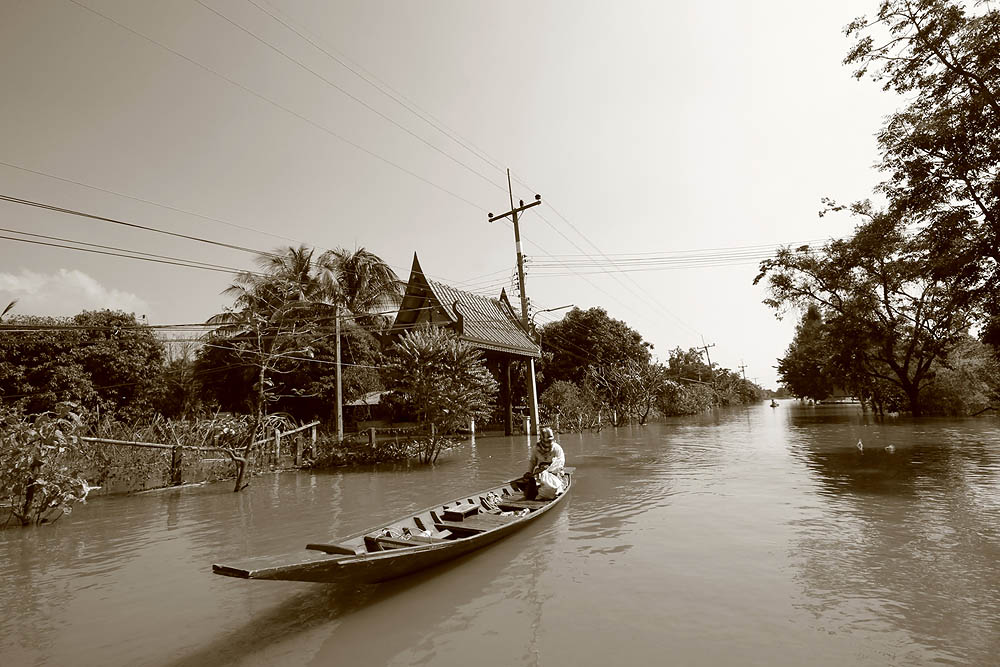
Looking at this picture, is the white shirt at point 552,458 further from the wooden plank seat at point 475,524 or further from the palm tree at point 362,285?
the palm tree at point 362,285

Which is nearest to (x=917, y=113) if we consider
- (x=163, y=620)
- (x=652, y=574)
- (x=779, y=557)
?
(x=779, y=557)

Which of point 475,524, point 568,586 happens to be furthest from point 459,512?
point 568,586

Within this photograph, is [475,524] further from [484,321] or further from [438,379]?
[484,321]

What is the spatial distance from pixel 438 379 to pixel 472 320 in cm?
891

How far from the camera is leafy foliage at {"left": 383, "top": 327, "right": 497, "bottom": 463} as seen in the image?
1723 centimetres

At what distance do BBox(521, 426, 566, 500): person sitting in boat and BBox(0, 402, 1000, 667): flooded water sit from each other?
731 millimetres

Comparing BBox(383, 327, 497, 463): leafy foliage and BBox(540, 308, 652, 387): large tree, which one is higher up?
BBox(540, 308, 652, 387): large tree

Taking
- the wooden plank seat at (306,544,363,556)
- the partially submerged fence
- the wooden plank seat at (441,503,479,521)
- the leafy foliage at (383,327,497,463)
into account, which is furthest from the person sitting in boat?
the partially submerged fence

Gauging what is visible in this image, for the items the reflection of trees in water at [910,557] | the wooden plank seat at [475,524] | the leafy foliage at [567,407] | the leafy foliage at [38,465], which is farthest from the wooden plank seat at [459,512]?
the leafy foliage at [567,407]

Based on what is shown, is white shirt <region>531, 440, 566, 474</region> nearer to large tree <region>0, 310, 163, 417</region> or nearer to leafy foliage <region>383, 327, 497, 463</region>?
leafy foliage <region>383, 327, 497, 463</region>

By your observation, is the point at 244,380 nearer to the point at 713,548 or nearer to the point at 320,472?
the point at 320,472

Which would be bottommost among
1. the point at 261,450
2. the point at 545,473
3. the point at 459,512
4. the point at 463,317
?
the point at 459,512

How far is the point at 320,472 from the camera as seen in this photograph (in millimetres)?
17297

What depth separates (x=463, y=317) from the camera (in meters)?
24.0
